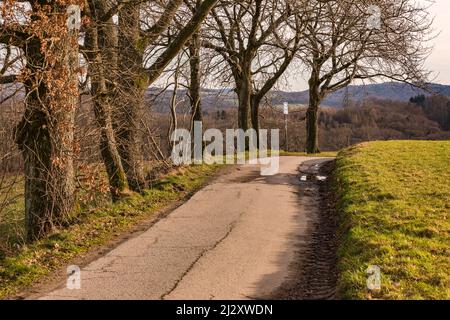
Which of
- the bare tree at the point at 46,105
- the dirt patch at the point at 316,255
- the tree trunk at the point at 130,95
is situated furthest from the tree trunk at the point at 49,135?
the dirt patch at the point at 316,255

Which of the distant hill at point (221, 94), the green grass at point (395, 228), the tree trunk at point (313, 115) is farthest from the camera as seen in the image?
the tree trunk at point (313, 115)

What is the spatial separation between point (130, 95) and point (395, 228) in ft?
22.9

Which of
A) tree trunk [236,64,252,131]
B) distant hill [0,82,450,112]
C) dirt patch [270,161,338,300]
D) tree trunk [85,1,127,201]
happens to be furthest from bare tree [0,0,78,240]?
tree trunk [236,64,252,131]

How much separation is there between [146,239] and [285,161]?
12802 millimetres

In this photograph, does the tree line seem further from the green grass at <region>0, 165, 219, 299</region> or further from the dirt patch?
the dirt patch

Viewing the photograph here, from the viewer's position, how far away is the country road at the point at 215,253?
713 cm

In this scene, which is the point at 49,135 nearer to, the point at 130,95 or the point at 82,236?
the point at 82,236

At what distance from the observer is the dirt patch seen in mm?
7146

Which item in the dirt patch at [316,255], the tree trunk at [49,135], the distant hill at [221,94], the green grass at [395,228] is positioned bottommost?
the dirt patch at [316,255]

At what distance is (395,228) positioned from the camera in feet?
30.7

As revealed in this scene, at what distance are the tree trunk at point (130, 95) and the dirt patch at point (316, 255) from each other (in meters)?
4.60

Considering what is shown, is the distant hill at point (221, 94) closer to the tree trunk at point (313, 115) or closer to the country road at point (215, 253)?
the tree trunk at point (313, 115)
